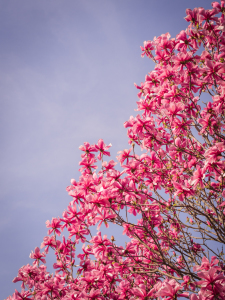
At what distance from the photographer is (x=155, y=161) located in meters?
3.95

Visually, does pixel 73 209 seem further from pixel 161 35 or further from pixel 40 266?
pixel 161 35

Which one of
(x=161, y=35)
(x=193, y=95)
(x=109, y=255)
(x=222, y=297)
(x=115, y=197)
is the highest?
(x=161, y=35)

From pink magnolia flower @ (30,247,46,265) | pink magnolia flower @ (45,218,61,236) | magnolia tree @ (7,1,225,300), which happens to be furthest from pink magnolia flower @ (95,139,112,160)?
pink magnolia flower @ (30,247,46,265)

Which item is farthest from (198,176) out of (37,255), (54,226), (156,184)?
(37,255)

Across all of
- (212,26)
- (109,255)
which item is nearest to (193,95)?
(212,26)

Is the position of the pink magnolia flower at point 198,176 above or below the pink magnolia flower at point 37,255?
below

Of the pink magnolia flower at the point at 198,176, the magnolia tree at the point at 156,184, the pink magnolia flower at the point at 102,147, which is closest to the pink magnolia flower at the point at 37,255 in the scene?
the magnolia tree at the point at 156,184

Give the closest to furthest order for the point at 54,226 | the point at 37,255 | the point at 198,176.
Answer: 1. the point at 198,176
2. the point at 54,226
3. the point at 37,255

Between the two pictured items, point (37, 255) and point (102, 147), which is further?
point (37, 255)

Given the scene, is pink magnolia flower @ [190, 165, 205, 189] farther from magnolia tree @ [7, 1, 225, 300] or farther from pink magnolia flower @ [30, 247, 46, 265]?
pink magnolia flower @ [30, 247, 46, 265]

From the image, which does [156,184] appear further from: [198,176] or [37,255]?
[37,255]

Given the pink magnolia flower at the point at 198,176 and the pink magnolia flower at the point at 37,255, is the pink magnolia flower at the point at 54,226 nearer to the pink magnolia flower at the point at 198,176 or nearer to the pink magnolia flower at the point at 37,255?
the pink magnolia flower at the point at 37,255

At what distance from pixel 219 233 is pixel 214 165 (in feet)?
5.30

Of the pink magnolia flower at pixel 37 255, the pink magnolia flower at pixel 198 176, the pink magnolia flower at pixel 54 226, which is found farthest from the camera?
the pink magnolia flower at pixel 37 255
